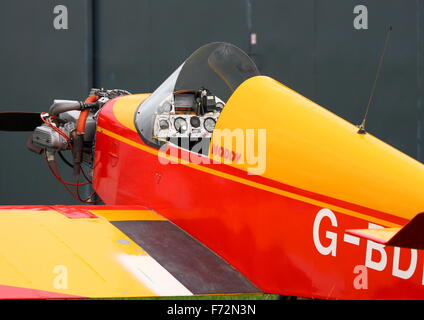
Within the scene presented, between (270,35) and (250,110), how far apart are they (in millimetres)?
5929

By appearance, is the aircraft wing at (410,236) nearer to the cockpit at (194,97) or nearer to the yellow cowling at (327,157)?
the yellow cowling at (327,157)

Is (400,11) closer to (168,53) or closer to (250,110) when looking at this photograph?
(168,53)

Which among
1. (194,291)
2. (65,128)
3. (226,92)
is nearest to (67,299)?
(194,291)

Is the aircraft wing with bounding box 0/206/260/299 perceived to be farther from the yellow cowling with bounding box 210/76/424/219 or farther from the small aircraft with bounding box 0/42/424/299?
the yellow cowling with bounding box 210/76/424/219

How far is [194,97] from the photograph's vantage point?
562 cm

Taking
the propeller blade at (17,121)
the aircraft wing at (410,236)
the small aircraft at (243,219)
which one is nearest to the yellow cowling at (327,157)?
the small aircraft at (243,219)

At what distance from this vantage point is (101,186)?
5809mm

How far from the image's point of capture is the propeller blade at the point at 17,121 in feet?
23.4

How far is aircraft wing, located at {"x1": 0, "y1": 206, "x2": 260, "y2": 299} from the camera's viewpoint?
3.53m

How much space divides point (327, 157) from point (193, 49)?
22.2 ft

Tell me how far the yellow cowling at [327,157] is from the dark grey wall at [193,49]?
5697 mm

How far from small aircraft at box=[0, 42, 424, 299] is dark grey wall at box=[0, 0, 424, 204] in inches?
189

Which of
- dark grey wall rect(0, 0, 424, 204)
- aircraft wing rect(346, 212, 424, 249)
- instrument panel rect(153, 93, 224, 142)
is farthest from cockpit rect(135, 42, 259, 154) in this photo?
dark grey wall rect(0, 0, 424, 204)

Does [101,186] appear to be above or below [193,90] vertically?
below
